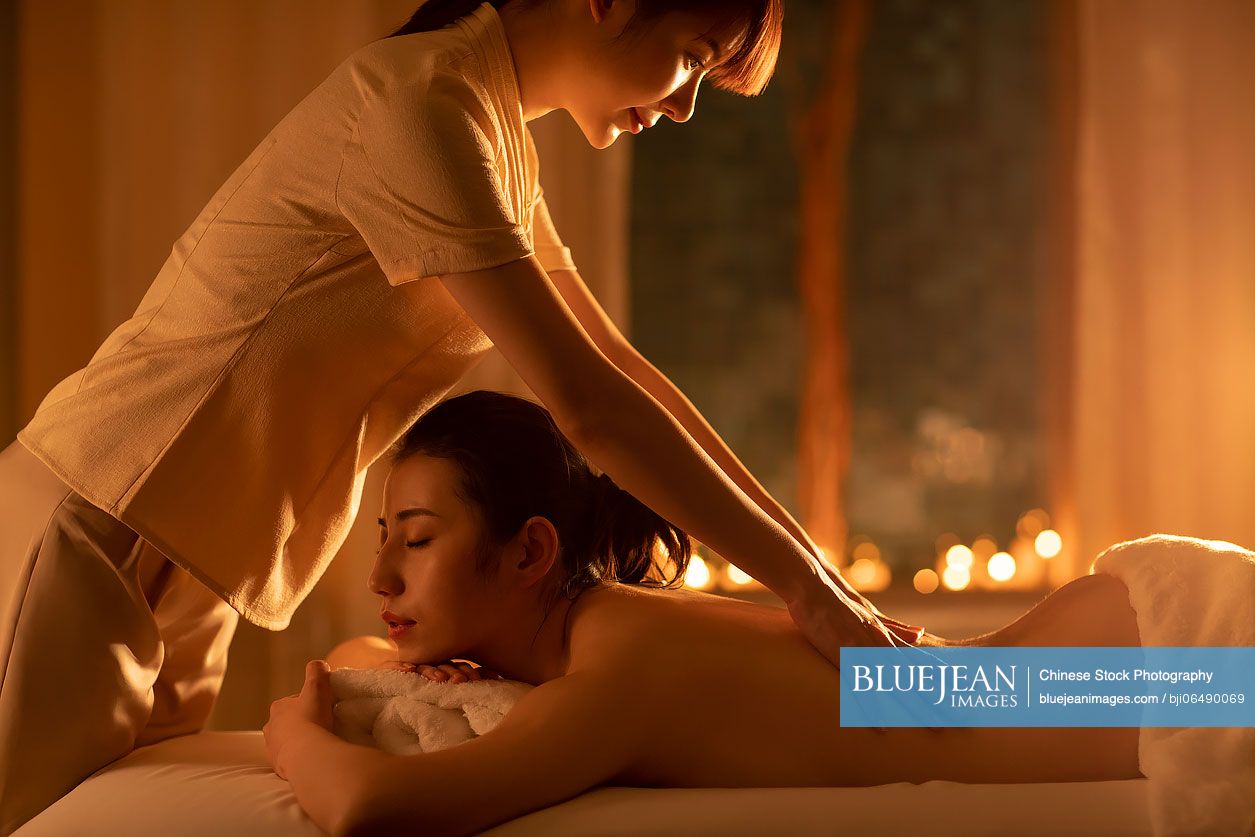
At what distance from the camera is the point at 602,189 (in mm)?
2613

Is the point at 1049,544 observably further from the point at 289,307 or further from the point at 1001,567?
the point at 289,307

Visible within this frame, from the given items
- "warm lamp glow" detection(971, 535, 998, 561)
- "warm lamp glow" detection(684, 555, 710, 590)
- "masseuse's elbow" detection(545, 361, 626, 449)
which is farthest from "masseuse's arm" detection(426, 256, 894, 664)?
"warm lamp glow" detection(971, 535, 998, 561)

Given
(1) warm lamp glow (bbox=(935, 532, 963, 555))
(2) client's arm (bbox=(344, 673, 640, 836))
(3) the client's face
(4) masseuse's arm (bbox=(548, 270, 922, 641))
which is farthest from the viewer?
(1) warm lamp glow (bbox=(935, 532, 963, 555))

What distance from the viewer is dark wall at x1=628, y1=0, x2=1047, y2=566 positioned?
3.24 metres

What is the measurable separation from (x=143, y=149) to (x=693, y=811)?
2017mm

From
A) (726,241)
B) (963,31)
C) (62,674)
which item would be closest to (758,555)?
(62,674)

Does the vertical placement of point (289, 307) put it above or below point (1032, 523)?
below

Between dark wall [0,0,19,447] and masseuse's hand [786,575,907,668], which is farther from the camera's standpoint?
dark wall [0,0,19,447]

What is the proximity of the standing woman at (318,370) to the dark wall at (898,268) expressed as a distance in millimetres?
1980

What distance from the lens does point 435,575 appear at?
124cm

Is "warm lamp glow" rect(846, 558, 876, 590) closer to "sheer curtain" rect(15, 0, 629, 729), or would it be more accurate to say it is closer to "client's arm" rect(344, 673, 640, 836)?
"sheer curtain" rect(15, 0, 629, 729)

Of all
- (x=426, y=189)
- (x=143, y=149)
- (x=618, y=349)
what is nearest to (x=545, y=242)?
(x=618, y=349)

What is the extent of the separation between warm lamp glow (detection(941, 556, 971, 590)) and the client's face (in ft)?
6.80

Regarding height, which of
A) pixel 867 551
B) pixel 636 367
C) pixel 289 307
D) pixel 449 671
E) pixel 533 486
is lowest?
pixel 449 671
